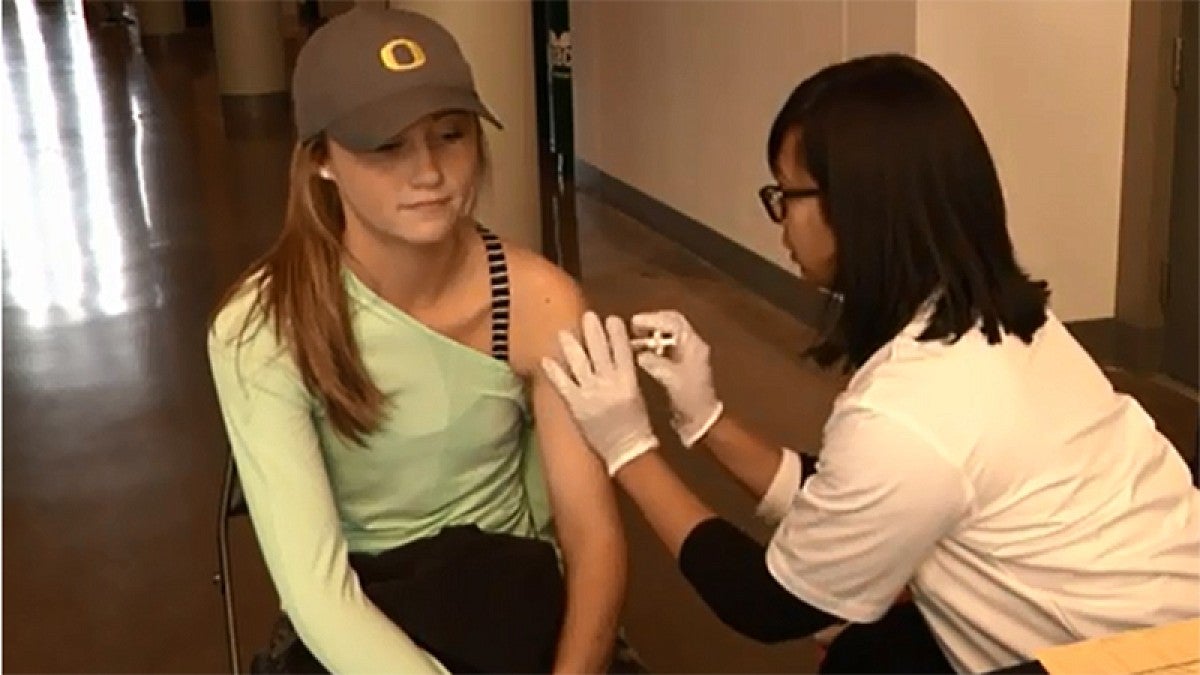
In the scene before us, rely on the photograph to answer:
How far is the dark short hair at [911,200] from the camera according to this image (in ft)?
4.56

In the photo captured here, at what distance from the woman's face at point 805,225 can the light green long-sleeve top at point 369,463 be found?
353 mm

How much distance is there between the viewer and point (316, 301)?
5.25ft

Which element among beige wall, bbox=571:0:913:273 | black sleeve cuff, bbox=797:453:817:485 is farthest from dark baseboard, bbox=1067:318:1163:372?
black sleeve cuff, bbox=797:453:817:485

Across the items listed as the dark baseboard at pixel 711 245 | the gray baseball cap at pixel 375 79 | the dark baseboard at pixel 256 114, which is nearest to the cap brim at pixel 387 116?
the gray baseball cap at pixel 375 79

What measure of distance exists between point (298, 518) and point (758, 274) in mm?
2733

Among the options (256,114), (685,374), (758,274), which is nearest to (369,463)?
(685,374)

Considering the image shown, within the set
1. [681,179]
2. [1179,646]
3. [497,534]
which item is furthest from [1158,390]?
[681,179]

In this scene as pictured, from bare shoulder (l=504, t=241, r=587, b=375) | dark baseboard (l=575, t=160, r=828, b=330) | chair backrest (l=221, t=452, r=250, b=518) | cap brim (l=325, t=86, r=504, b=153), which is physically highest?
cap brim (l=325, t=86, r=504, b=153)

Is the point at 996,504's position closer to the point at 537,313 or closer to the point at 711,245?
the point at 537,313

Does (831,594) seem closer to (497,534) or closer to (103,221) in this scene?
(497,534)

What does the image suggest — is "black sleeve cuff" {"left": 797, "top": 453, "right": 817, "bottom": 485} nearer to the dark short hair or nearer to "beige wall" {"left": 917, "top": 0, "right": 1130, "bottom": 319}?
the dark short hair

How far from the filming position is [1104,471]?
1423 mm

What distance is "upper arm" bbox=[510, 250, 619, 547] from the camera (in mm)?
1704

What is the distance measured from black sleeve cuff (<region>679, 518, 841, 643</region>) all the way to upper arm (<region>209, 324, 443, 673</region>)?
26cm
